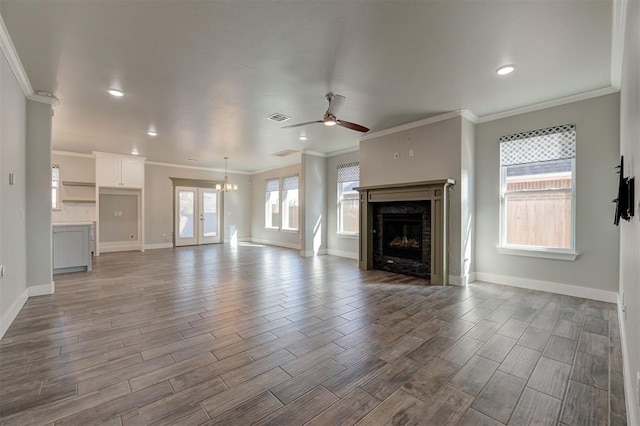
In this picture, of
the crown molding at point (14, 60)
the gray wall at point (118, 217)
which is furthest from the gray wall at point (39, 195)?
the gray wall at point (118, 217)

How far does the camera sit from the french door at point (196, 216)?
379 inches

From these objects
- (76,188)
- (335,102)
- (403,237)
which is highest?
(335,102)

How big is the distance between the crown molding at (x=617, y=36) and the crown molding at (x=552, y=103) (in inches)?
12.2

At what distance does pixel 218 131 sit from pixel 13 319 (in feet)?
13.1

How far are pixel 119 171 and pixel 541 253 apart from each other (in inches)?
383

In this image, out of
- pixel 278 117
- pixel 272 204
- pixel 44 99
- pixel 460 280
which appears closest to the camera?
pixel 44 99

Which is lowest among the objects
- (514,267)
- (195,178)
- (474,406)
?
(474,406)

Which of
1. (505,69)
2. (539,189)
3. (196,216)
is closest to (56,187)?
(196,216)

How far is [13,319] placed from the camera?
306cm

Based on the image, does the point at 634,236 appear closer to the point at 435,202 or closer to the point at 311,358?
the point at 311,358

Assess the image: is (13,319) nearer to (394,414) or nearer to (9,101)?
(9,101)

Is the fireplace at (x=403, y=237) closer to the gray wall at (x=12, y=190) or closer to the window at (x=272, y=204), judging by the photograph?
the window at (x=272, y=204)

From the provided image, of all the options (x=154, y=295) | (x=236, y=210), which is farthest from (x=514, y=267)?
(x=236, y=210)

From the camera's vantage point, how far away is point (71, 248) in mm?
5309
